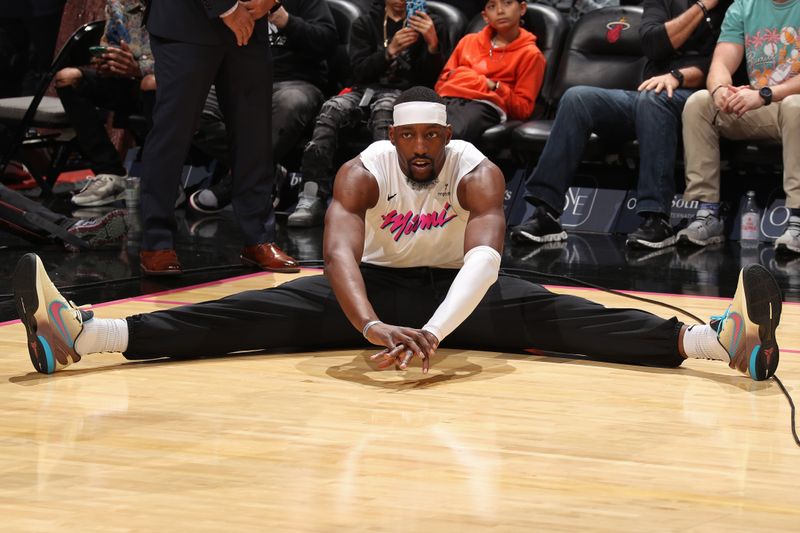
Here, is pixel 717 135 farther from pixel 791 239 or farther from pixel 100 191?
pixel 100 191

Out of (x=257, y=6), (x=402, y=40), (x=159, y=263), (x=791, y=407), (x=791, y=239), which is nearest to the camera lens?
(x=791, y=407)

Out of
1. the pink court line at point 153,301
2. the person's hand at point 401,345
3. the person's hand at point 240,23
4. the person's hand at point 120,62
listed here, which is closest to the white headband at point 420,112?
the person's hand at point 401,345

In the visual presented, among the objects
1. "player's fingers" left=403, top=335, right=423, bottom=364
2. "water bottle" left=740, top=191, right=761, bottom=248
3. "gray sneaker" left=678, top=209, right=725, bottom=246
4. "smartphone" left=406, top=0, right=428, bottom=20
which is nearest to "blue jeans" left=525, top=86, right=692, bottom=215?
A: "gray sneaker" left=678, top=209, right=725, bottom=246

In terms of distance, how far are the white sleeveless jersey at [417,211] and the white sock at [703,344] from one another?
811 millimetres

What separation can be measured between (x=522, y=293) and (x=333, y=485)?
144 centimetres

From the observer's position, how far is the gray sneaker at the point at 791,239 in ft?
19.7

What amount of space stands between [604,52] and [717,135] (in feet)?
3.94

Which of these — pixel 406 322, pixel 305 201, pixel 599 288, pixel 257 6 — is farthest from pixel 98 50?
pixel 406 322

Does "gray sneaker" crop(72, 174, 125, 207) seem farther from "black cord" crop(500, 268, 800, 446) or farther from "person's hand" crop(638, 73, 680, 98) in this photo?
"person's hand" crop(638, 73, 680, 98)

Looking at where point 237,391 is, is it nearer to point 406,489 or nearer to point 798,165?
point 406,489

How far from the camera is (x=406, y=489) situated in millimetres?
2619

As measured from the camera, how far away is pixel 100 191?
7.82m

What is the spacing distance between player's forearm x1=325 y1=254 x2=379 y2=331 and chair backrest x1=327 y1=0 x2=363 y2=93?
14.0 feet

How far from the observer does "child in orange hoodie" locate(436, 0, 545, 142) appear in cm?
691
